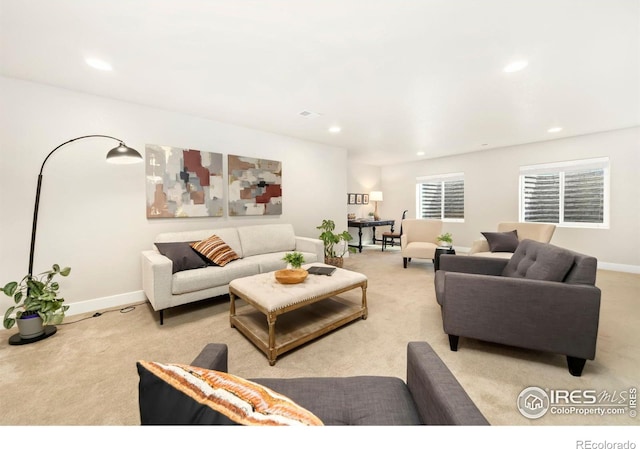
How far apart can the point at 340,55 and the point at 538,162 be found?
4.81 m

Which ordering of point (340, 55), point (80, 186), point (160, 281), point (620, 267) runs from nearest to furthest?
point (340, 55) → point (160, 281) → point (80, 186) → point (620, 267)

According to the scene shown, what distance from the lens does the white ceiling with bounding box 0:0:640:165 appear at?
158 centimetres

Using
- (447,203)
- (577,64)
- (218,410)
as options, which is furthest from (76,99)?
(447,203)

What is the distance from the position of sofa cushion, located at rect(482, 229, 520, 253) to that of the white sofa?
8.23 ft

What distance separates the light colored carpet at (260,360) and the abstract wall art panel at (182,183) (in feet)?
4.08

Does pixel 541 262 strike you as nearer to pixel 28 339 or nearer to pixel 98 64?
pixel 98 64

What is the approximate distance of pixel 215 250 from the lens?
298 centimetres

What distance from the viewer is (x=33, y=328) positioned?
7.00ft

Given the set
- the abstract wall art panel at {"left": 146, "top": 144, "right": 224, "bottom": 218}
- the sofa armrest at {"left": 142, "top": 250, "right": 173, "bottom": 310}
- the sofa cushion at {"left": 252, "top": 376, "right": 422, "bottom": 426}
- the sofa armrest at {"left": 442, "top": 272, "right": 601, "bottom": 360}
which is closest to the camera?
the sofa cushion at {"left": 252, "top": 376, "right": 422, "bottom": 426}

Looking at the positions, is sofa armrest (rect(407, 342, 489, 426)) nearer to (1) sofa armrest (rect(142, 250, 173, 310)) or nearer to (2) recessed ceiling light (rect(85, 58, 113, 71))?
(1) sofa armrest (rect(142, 250, 173, 310))

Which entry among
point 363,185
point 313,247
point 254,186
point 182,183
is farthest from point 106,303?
point 363,185

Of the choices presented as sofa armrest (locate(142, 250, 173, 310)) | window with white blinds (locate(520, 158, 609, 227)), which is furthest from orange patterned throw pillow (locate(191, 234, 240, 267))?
window with white blinds (locate(520, 158, 609, 227))

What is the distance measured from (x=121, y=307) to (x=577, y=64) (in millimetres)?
5003

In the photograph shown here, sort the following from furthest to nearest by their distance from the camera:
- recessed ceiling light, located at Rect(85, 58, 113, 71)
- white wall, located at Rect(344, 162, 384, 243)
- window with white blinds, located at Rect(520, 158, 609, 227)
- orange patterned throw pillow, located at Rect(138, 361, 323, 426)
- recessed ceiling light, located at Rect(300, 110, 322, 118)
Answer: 1. white wall, located at Rect(344, 162, 384, 243)
2. window with white blinds, located at Rect(520, 158, 609, 227)
3. recessed ceiling light, located at Rect(300, 110, 322, 118)
4. recessed ceiling light, located at Rect(85, 58, 113, 71)
5. orange patterned throw pillow, located at Rect(138, 361, 323, 426)
